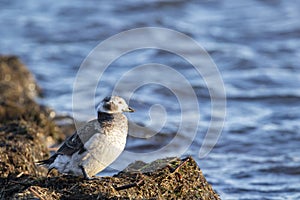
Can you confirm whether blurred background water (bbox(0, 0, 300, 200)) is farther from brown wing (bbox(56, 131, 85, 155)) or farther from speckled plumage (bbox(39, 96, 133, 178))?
brown wing (bbox(56, 131, 85, 155))

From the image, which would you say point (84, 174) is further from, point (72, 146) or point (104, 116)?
point (104, 116)

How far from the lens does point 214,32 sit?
16.8 metres

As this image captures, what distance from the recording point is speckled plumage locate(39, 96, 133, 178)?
19.3 feet

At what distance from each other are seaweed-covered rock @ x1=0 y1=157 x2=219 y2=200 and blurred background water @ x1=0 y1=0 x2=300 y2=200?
95.7 inches

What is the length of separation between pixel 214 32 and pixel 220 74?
293 cm

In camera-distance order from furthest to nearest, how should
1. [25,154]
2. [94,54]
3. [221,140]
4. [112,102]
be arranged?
[94,54], [221,140], [25,154], [112,102]

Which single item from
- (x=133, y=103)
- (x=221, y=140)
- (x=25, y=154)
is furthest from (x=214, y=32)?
(x=25, y=154)

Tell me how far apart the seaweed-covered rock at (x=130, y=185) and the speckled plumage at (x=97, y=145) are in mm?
148

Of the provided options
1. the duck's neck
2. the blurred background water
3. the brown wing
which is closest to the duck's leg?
the brown wing

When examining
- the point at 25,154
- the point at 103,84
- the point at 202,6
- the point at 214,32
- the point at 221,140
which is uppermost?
the point at 202,6

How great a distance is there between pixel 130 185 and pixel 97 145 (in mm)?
515

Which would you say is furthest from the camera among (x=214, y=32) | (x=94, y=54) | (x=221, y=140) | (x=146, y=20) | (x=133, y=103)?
(x=146, y=20)

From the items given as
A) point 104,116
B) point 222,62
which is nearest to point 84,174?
point 104,116

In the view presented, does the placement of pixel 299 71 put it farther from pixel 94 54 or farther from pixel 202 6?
pixel 202 6
